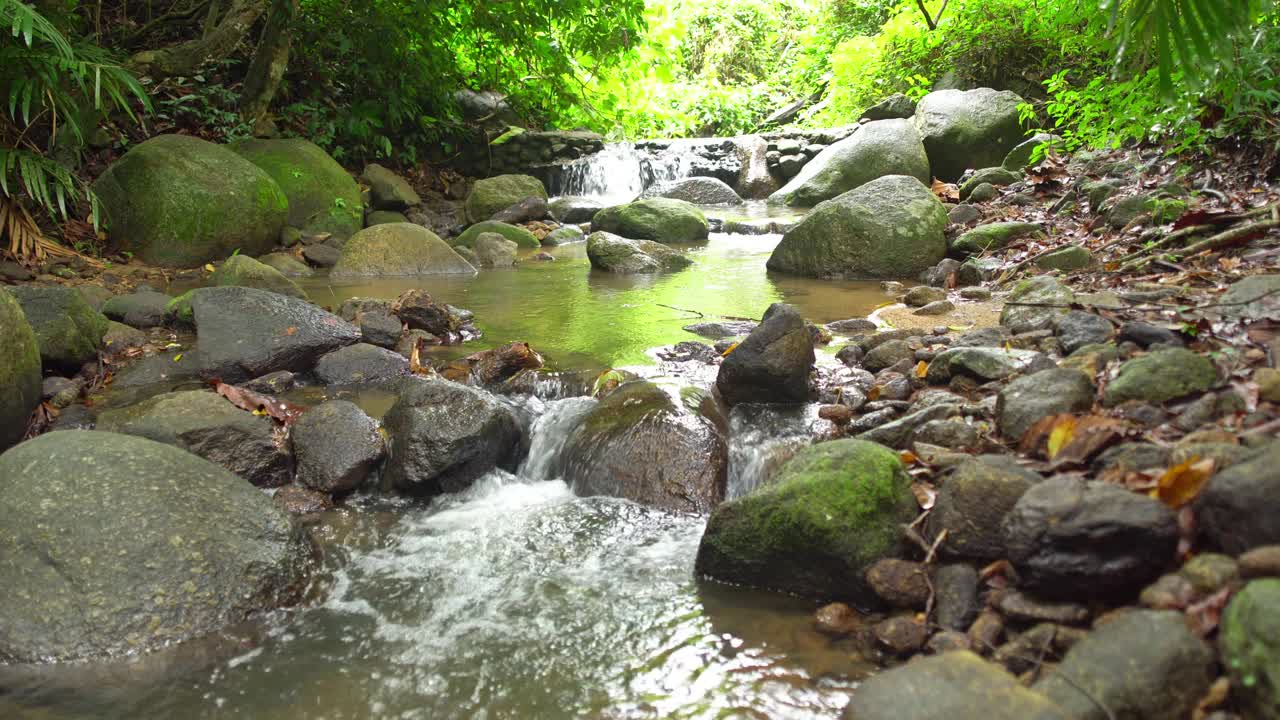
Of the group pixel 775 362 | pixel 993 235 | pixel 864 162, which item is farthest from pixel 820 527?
pixel 864 162

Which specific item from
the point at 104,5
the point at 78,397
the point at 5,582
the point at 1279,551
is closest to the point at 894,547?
the point at 1279,551

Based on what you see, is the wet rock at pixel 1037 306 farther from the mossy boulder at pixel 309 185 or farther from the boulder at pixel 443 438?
the mossy boulder at pixel 309 185

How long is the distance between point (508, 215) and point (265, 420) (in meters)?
7.78

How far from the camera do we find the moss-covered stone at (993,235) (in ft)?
22.4

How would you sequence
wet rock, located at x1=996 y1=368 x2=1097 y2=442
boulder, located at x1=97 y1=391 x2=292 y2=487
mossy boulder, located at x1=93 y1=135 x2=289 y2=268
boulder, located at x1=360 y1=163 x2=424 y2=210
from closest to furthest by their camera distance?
wet rock, located at x1=996 y1=368 x2=1097 y2=442 < boulder, located at x1=97 y1=391 x2=292 y2=487 < mossy boulder, located at x1=93 y1=135 x2=289 y2=268 < boulder, located at x1=360 y1=163 x2=424 y2=210

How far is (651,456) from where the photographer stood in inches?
145

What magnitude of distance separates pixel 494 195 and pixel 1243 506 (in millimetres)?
10764

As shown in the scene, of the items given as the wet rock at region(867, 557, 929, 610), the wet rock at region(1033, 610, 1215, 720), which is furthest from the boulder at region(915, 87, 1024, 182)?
the wet rock at region(1033, 610, 1215, 720)

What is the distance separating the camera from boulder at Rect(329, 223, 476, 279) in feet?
26.6

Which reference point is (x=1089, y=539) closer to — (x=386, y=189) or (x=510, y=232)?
(x=510, y=232)

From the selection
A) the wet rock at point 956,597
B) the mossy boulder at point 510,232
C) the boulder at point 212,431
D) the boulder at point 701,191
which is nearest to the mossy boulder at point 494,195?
the mossy boulder at point 510,232

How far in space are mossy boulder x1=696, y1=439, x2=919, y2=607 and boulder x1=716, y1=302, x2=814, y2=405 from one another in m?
1.19

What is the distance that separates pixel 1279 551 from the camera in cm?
172

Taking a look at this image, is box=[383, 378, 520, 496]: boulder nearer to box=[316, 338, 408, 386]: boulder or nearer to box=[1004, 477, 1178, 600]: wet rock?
box=[316, 338, 408, 386]: boulder
